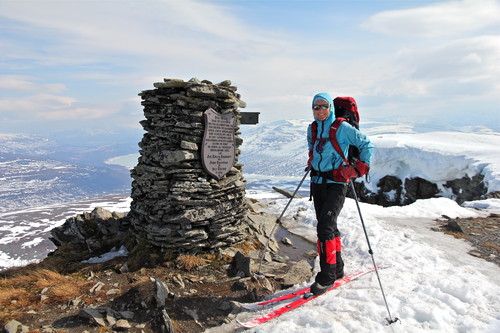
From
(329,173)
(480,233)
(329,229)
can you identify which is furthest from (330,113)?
(480,233)

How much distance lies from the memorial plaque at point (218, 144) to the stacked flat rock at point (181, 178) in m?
0.17

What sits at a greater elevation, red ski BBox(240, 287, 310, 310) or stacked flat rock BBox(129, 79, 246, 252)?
stacked flat rock BBox(129, 79, 246, 252)

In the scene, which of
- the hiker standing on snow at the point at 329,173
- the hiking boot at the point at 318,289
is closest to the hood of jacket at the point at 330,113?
the hiker standing on snow at the point at 329,173

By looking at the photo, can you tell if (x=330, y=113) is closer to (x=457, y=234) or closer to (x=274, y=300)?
(x=274, y=300)

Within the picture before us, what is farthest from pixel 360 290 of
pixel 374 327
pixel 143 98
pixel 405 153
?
pixel 405 153

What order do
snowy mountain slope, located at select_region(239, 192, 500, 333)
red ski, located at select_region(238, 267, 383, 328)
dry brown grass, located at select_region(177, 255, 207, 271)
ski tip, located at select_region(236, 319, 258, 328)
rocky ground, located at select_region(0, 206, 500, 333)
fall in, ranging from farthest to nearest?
dry brown grass, located at select_region(177, 255, 207, 271) → rocky ground, located at select_region(0, 206, 500, 333) → red ski, located at select_region(238, 267, 383, 328) → ski tip, located at select_region(236, 319, 258, 328) → snowy mountain slope, located at select_region(239, 192, 500, 333)

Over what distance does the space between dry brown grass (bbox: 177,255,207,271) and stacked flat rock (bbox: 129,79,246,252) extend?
374 millimetres

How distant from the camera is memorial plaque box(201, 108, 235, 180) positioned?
8.59 m

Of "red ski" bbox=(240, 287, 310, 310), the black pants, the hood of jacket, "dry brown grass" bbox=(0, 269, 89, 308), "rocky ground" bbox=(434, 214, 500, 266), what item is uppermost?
the hood of jacket

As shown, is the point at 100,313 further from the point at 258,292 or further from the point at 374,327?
the point at 374,327

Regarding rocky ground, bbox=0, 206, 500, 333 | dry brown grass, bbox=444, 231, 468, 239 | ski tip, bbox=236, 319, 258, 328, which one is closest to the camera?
ski tip, bbox=236, 319, 258, 328

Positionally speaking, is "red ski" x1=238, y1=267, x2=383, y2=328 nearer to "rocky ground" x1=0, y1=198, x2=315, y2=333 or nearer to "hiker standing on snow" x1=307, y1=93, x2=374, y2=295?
"hiker standing on snow" x1=307, y1=93, x2=374, y2=295

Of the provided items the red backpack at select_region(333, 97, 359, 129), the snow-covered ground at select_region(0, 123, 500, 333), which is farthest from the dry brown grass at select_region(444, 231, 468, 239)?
the red backpack at select_region(333, 97, 359, 129)

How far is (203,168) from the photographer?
28.3 ft
